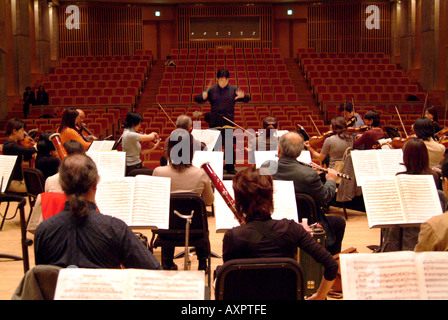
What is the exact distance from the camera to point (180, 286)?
167 centimetres

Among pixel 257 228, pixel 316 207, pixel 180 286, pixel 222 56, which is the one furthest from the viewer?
pixel 222 56

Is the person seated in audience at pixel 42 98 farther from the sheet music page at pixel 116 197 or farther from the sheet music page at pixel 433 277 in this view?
the sheet music page at pixel 433 277

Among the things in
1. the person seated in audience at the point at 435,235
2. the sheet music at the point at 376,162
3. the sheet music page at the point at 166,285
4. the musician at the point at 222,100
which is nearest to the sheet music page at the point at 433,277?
the person seated in audience at the point at 435,235

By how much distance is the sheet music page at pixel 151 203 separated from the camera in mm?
2814

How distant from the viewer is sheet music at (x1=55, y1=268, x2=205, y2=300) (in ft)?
5.45

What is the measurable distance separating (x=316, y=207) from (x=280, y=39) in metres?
14.7

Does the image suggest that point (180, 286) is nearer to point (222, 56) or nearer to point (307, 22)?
point (222, 56)

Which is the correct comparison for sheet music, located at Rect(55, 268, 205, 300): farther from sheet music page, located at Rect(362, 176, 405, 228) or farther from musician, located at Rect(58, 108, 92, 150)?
musician, located at Rect(58, 108, 92, 150)

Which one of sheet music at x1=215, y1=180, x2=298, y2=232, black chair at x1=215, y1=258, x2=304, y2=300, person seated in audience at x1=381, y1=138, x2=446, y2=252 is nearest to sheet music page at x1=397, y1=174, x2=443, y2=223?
person seated in audience at x1=381, y1=138, x2=446, y2=252

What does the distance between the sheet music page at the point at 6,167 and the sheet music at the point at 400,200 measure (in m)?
2.84

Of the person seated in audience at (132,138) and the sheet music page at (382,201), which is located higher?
the person seated in audience at (132,138)

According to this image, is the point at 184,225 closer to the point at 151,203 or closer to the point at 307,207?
the point at 151,203

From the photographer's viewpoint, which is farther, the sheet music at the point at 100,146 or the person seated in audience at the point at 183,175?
the sheet music at the point at 100,146
